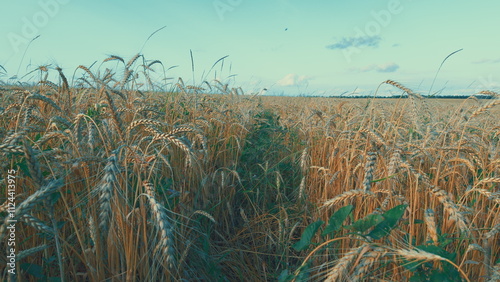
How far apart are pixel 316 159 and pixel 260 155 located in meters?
0.76

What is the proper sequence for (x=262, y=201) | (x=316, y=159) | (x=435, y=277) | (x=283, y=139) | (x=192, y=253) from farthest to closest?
(x=283, y=139) < (x=316, y=159) < (x=262, y=201) < (x=192, y=253) < (x=435, y=277)

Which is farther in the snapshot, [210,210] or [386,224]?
[210,210]

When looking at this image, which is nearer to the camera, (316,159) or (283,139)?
(316,159)

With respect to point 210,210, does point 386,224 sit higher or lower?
higher

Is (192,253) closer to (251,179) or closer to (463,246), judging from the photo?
(251,179)

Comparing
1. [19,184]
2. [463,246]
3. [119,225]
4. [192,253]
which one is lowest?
[192,253]

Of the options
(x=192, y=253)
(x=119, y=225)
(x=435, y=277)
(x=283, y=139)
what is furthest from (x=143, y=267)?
(x=283, y=139)

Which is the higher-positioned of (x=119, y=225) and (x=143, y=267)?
(x=119, y=225)

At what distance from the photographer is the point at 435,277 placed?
1188 mm

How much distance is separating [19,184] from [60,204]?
237mm

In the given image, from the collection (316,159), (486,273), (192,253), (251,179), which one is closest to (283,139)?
(316,159)

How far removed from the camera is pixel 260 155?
3.85m

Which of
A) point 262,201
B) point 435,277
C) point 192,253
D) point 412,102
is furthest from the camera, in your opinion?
point 262,201

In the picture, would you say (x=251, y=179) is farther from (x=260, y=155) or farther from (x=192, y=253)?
(x=192, y=253)
